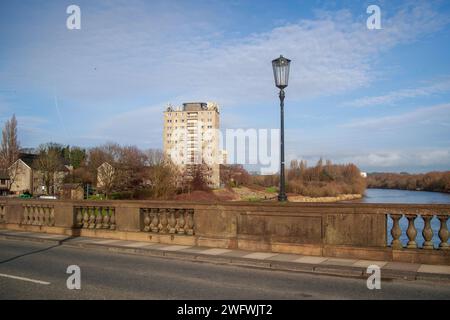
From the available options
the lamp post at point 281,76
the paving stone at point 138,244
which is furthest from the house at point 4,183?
the lamp post at point 281,76

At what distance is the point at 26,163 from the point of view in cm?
10506

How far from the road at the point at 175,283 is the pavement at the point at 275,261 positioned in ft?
0.82

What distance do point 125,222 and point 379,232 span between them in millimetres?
7923

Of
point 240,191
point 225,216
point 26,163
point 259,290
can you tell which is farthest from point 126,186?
point 259,290

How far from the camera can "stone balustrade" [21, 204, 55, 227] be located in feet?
54.3

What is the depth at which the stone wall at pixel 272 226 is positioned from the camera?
9188 millimetres

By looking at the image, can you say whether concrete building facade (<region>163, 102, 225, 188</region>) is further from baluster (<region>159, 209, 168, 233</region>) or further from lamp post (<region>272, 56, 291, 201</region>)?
lamp post (<region>272, 56, 291, 201</region>)

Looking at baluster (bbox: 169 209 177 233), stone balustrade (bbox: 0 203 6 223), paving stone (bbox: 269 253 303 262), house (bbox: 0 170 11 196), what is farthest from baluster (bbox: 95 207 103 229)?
house (bbox: 0 170 11 196)

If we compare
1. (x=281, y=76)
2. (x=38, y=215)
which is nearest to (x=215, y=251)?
(x=281, y=76)

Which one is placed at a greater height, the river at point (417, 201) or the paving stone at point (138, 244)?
Answer: the paving stone at point (138, 244)

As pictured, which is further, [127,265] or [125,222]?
[125,222]

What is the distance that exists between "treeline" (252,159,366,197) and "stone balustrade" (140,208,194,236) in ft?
196

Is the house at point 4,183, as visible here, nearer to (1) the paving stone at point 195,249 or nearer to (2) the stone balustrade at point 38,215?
(2) the stone balustrade at point 38,215
